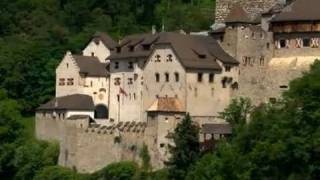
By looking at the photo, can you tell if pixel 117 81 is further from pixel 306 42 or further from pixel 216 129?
pixel 306 42

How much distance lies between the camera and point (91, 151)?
80312mm

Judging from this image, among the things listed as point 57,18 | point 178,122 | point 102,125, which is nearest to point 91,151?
point 102,125

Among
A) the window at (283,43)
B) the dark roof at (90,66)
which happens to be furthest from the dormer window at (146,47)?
the window at (283,43)

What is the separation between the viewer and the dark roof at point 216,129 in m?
75.6

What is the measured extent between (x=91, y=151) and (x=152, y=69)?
6.96m

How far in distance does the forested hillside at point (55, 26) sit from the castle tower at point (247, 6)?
19299 millimetres

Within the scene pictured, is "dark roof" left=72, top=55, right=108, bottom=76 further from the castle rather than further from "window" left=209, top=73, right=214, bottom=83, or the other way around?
"window" left=209, top=73, right=214, bottom=83

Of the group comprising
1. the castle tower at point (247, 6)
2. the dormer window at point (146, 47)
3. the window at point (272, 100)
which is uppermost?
the castle tower at point (247, 6)

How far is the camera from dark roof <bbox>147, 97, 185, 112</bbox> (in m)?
76.9

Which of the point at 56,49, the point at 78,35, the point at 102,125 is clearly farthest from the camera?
the point at 78,35

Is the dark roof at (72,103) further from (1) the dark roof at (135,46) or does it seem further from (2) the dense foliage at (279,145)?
(2) the dense foliage at (279,145)

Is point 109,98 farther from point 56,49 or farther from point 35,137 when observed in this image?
point 56,49

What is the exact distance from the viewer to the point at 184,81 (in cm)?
7819

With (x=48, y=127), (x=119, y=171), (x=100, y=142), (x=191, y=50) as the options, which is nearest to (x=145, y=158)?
(x=119, y=171)
